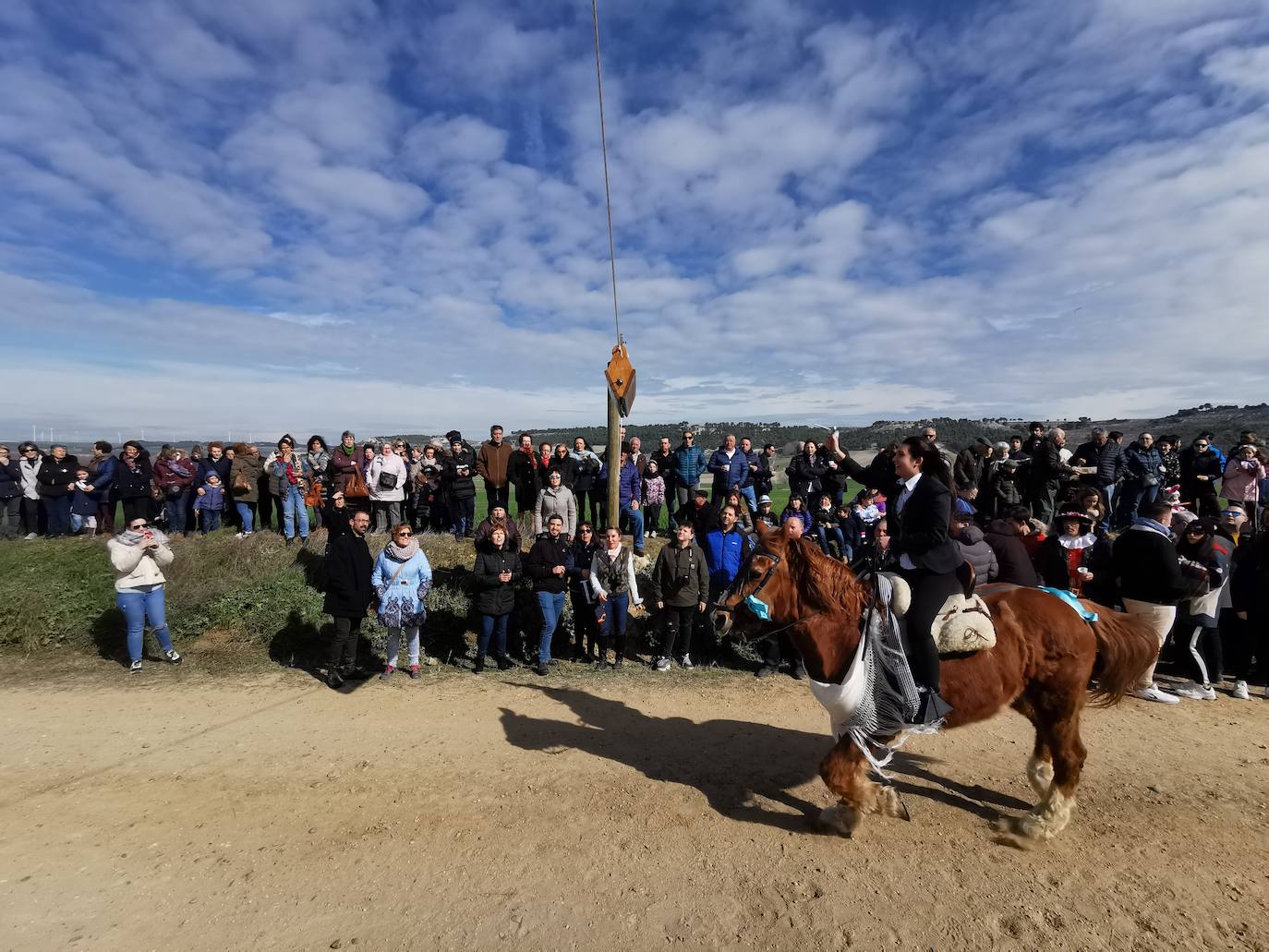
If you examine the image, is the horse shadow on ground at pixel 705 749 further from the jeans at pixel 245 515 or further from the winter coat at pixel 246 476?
the winter coat at pixel 246 476

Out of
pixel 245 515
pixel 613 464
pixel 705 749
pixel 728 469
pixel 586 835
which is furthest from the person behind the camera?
pixel 728 469

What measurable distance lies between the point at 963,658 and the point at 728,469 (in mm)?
7539

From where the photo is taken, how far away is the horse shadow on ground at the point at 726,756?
4.78 metres

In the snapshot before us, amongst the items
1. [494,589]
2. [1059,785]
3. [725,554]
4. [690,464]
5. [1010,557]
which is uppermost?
[690,464]

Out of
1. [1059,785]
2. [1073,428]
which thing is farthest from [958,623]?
[1073,428]

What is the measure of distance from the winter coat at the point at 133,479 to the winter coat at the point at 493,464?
21.3 feet

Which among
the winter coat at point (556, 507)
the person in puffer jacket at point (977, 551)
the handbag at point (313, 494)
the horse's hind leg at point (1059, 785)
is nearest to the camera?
the horse's hind leg at point (1059, 785)

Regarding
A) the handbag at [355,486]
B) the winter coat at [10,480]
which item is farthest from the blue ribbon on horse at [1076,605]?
the winter coat at [10,480]

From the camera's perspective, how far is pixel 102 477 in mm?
11547

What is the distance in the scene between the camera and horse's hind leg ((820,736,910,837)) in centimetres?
416

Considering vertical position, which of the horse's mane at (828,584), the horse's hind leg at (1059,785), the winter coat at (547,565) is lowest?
the horse's hind leg at (1059,785)

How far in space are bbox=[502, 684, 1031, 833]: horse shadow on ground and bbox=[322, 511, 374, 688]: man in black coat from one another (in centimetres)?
249

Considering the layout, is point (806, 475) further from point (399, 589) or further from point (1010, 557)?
point (399, 589)

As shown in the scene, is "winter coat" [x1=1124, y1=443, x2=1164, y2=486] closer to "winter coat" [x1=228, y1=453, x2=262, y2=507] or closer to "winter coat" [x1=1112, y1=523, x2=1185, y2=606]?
"winter coat" [x1=1112, y1=523, x2=1185, y2=606]
